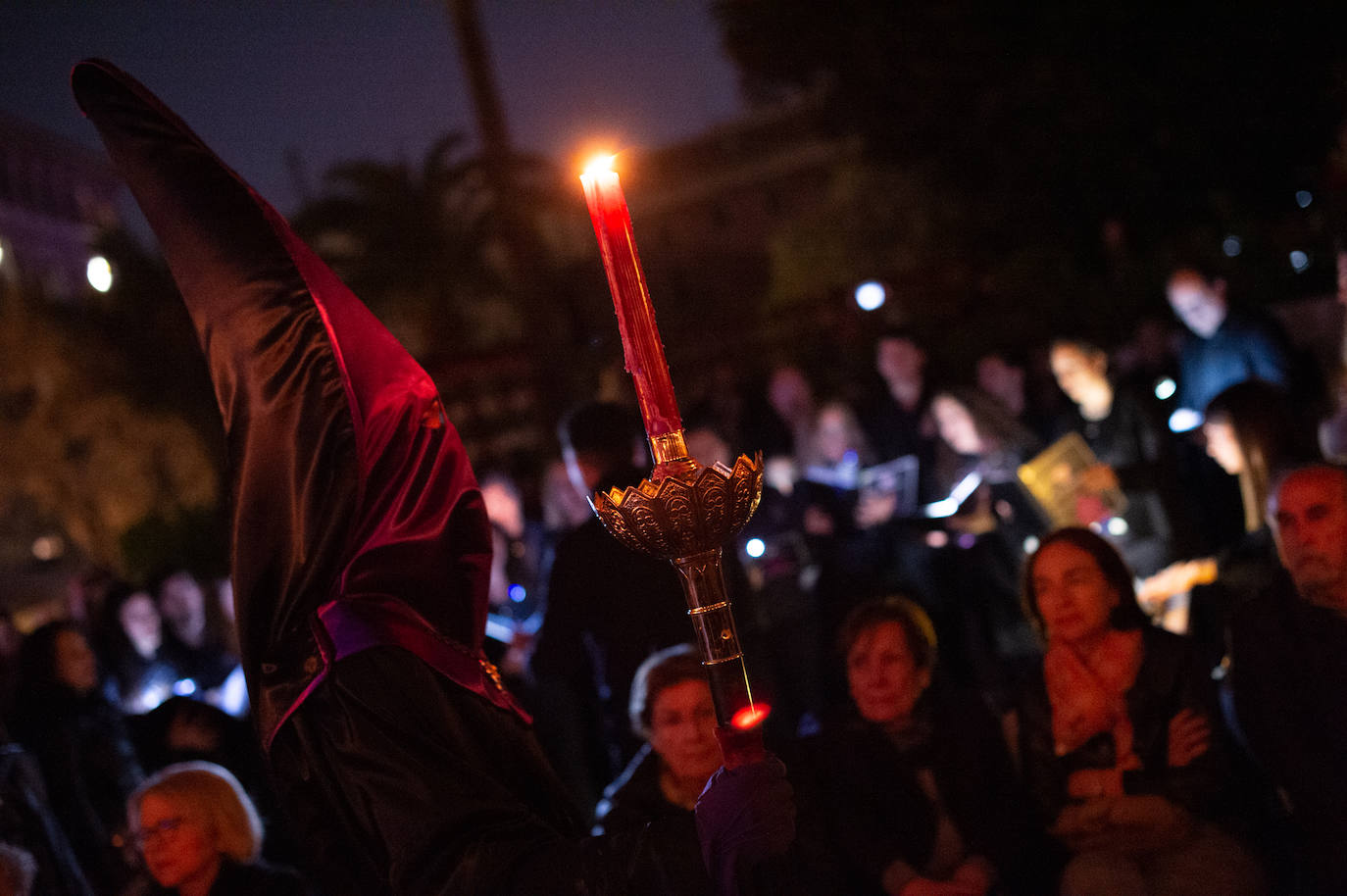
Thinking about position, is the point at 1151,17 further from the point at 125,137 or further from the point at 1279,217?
the point at 125,137

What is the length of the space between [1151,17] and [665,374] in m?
12.9

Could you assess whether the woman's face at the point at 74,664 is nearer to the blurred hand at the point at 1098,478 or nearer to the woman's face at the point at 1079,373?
the blurred hand at the point at 1098,478

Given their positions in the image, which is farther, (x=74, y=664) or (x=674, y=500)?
(x=74, y=664)

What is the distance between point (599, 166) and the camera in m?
1.73

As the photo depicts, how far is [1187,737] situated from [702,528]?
2595mm

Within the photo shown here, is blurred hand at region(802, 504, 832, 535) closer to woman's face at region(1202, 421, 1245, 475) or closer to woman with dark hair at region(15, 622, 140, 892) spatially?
woman's face at region(1202, 421, 1245, 475)

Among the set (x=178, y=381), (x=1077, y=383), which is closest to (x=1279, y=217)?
(x=1077, y=383)

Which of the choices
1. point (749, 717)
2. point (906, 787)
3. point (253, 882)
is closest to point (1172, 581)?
point (906, 787)

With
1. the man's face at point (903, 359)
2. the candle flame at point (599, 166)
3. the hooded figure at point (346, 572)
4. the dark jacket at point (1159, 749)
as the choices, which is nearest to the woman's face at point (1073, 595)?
the dark jacket at point (1159, 749)

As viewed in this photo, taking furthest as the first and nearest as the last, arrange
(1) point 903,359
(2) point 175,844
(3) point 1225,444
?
(1) point 903,359, (3) point 1225,444, (2) point 175,844

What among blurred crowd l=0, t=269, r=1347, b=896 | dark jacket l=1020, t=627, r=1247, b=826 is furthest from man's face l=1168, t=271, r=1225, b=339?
dark jacket l=1020, t=627, r=1247, b=826

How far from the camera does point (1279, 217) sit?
1347 cm

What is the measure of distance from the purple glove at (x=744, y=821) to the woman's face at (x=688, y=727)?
2.09 metres

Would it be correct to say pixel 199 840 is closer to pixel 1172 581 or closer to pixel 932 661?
pixel 932 661
